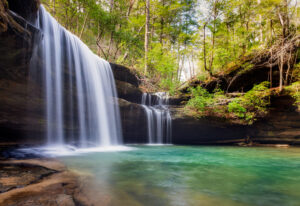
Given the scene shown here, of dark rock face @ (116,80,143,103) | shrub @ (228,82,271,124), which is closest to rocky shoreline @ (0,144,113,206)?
dark rock face @ (116,80,143,103)

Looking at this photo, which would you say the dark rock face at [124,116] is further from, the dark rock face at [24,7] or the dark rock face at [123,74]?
the dark rock face at [24,7]

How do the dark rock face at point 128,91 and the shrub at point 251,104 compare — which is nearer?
the shrub at point 251,104

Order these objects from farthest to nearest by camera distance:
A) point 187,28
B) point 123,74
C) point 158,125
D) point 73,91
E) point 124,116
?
point 187,28
point 123,74
point 158,125
point 124,116
point 73,91

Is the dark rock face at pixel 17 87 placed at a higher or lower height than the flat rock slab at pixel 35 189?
higher

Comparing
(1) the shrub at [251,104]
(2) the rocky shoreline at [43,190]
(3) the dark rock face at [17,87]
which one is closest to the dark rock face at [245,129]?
(1) the shrub at [251,104]

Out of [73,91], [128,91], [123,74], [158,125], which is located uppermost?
[123,74]

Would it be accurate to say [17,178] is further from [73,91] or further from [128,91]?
[128,91]

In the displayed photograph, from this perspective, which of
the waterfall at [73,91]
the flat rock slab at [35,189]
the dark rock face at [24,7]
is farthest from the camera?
the waterfall at [73,91]

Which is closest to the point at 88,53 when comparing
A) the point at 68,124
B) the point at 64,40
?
the point at 64,40

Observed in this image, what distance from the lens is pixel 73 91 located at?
812cm

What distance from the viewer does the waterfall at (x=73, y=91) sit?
6949 millimetres

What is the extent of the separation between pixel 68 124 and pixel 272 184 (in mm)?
8196

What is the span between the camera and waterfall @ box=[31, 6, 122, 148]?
22.8ft

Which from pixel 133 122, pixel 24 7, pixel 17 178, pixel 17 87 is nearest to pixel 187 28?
pixel 133 122
